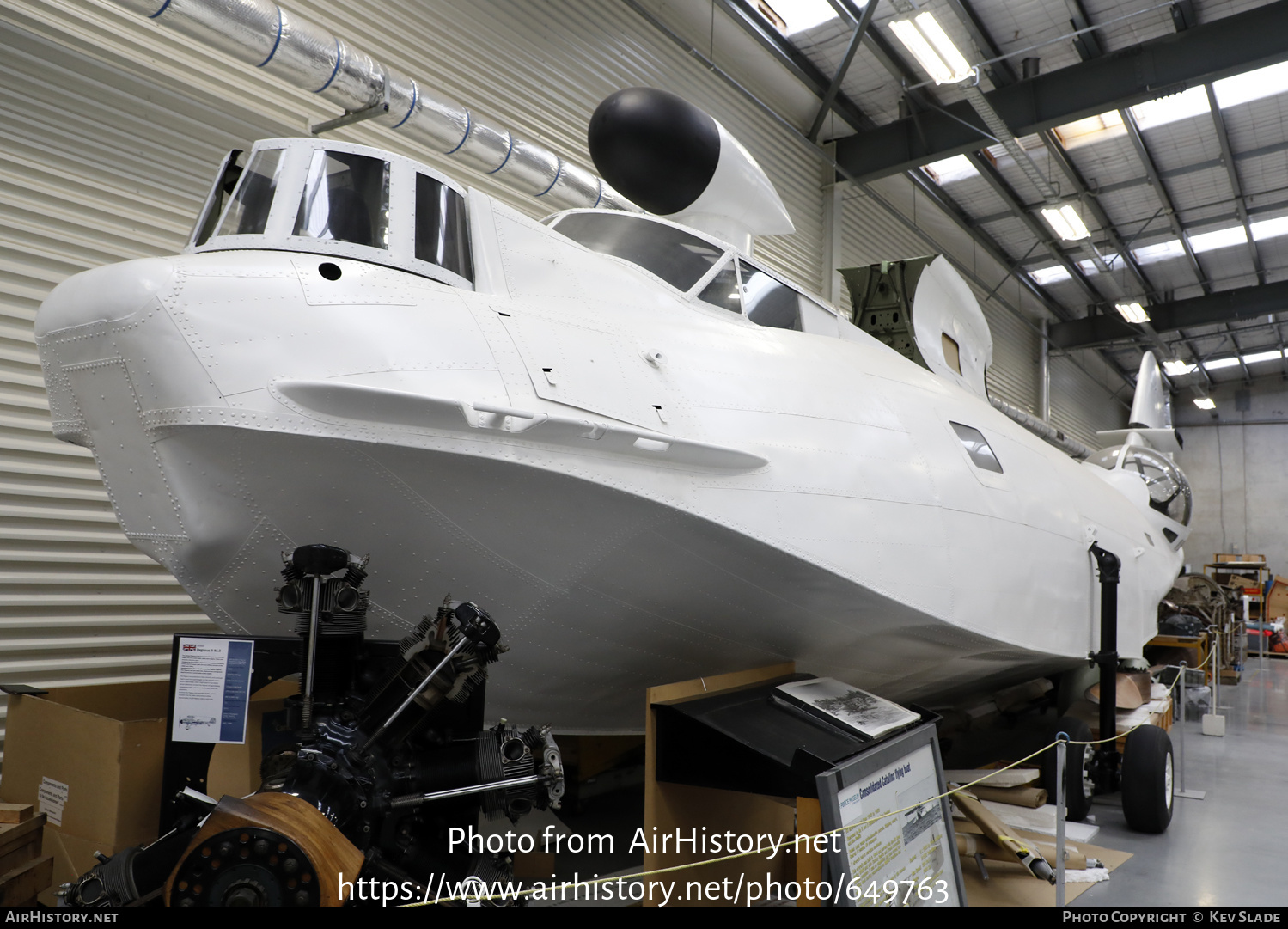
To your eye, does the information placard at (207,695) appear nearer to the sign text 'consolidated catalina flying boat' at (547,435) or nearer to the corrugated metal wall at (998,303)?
the sign text 'consolidated catalina flying boat' at (547,435)

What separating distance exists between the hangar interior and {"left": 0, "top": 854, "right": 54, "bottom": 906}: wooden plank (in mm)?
41

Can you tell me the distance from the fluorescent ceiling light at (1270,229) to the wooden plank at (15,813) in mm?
18929

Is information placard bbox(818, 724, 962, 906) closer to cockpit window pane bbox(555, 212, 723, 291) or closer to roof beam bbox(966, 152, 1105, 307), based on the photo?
cockpit window pane bbox(555, 212, 723, 291)

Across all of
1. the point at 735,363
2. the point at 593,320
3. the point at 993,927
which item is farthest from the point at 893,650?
the point at 593,320

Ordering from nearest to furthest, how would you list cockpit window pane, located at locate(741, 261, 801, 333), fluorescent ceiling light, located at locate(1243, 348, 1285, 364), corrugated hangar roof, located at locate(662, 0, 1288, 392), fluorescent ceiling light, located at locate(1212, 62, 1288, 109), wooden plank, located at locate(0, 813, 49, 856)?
wooden plank, located at locate(0, 813, 49, 856) → cockpit window pane, located at locate(741, 261, 801, 333) → corrugated hangar roof, located at locate(662, 0, 1288, 392) → fluorescent ceiling light, located at locate(1212, 62, 1288, 109) → fluorescent ceiling light, located at locate(1243, 348, 1285, 364)

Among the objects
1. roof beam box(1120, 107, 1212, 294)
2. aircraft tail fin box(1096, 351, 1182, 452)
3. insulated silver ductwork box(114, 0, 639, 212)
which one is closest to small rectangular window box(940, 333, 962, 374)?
insulated silver ductwork box(114, 0, 639, 212)

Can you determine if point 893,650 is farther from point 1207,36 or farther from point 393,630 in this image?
point 1207,36

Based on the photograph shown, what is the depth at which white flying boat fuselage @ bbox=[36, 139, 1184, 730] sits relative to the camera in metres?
2.39

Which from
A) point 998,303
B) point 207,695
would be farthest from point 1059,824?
point 998,303

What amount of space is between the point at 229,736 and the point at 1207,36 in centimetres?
1169

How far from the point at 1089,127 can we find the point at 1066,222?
140 cm

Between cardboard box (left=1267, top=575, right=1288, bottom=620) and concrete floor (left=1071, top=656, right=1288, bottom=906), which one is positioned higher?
cardboard box (left=1267, top=575, right=1288, bottom=620)

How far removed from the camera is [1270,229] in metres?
15.7

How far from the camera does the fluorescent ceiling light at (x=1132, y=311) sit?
16.5 m
